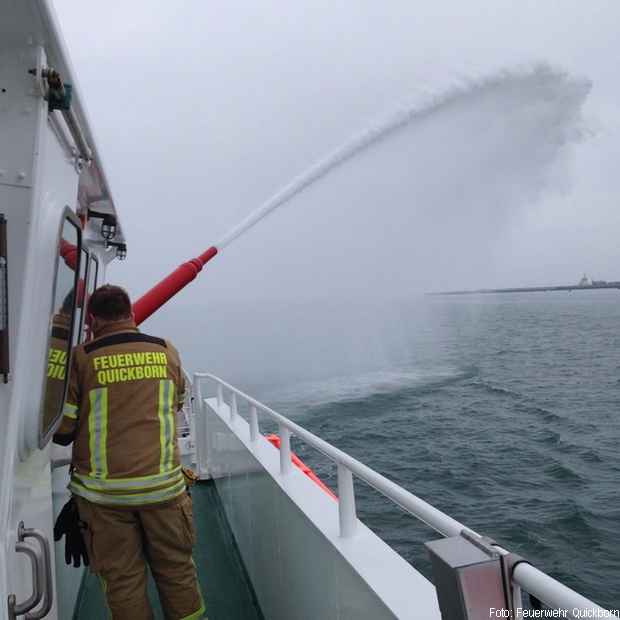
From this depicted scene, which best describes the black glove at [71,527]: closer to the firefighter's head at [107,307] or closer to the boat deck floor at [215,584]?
the firefighter's head at [107,307]

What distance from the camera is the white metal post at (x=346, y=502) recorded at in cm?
227

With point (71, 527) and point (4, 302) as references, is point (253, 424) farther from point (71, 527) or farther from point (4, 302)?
point (4, 302)

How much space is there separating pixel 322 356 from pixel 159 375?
30.0m

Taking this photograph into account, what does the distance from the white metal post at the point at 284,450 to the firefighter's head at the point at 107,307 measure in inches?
46.6

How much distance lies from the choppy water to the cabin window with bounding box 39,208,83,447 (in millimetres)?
6390

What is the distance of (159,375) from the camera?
2.46m

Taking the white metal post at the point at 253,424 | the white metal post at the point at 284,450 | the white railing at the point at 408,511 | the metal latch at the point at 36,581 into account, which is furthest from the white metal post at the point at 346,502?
the white metal post at the point at 253,424

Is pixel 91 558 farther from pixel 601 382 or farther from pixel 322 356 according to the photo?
pixel 322 356

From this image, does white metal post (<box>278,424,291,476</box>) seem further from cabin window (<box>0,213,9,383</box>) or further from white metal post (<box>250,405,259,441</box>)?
cabin window (<box>0,213,9,383</box>)

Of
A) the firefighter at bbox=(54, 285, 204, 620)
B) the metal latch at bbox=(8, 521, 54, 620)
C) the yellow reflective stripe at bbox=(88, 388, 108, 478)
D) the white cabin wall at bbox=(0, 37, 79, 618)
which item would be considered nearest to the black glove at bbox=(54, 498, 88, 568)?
the firefighter at bbox=(54, 285, 204, 620)

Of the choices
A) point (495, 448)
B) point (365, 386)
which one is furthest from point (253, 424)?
point (365, 386)

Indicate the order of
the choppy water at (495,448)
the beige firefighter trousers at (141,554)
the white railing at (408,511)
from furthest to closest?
→ the choppy water at (495,448), the beige firefighter trousers at (141,554), the white railing at (408,511)

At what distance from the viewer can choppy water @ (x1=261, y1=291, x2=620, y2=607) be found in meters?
8.69

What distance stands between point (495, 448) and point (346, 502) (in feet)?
42.7
